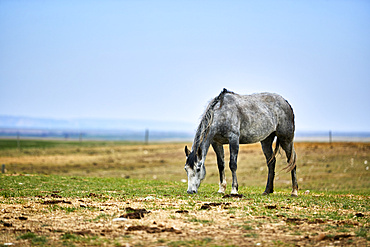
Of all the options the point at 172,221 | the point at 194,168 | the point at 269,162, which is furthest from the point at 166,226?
the point at 269,162

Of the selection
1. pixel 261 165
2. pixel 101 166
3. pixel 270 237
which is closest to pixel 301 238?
pixel 270 237

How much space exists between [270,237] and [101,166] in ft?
97.1

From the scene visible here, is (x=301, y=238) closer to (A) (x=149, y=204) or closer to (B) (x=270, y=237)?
(B) (x=270, y=237)

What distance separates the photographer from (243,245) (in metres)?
7.02

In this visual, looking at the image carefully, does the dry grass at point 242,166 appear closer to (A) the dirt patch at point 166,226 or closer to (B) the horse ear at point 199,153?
(B) the horse ear at point 199,153

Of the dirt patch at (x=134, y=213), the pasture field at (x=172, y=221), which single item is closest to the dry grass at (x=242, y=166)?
the pasture field at (x=172, y=221)

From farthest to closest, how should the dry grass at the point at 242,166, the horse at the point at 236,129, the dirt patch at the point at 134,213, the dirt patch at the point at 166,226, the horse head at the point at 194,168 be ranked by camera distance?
the dry grass at the point at 242,166 < the horse at the point at 236,129 < the horse head at the point at 194,168 < the dirt patch at the point at 134,213 < the dirt patch at the point at 166,226

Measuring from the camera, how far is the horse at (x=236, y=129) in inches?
529

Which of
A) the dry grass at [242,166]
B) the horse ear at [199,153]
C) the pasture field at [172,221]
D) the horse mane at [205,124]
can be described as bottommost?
the dry grass at [242,166]

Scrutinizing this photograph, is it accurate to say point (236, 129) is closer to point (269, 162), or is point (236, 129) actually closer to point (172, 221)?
point (269, 162)

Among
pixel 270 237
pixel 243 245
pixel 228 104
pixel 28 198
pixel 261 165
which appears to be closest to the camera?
pixel 243 245

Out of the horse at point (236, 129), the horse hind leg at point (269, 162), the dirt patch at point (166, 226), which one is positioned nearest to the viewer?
the dirt patch at point (166, 226)

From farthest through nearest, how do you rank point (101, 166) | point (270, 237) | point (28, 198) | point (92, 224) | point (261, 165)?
point (101, 166)
point (261, 165)
point (28, 198)
point (92, 224)
point (270, 237)

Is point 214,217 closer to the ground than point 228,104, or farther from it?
closer to the ground
